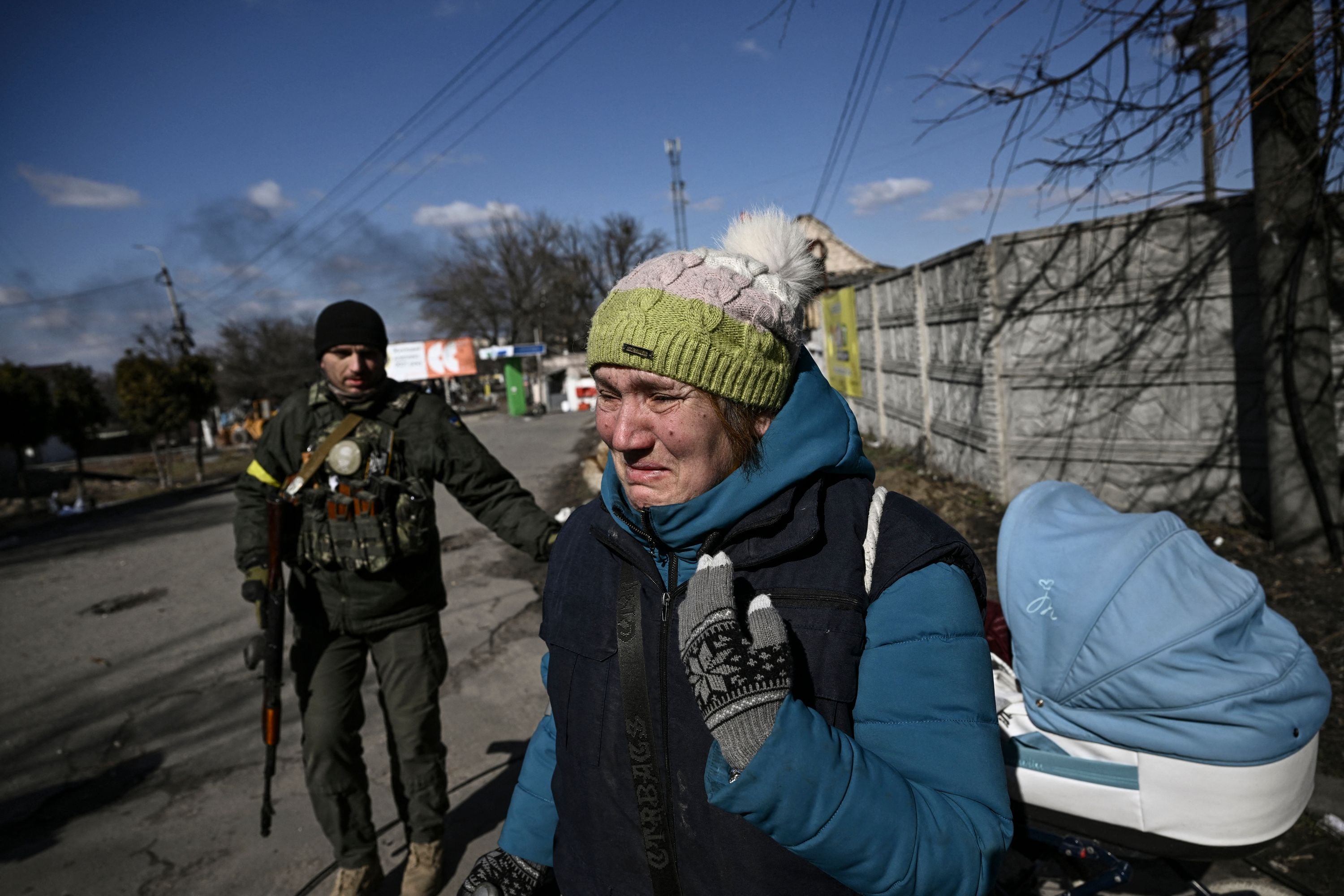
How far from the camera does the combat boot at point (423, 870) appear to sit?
9.82 feet

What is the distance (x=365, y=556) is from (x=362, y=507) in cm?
20

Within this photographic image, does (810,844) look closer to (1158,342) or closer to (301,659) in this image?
(301,659)

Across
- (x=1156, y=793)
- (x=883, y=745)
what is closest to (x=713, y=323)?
(x=883, y=745)

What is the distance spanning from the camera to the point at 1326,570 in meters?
4.79

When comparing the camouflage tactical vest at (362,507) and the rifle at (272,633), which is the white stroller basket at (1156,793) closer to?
the camouflage tactical vest at (362,507)

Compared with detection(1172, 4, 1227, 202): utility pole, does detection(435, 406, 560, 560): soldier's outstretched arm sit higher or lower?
lower

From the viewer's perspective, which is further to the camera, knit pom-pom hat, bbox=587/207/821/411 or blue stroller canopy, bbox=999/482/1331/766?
blue stroller canopy, bbox=999/482/1331/766

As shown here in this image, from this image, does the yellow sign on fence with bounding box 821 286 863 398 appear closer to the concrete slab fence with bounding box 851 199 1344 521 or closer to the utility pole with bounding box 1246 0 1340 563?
the concrete slab fence with bounding box 851 199 1344 521

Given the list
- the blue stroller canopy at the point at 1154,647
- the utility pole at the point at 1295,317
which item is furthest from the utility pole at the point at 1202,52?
the blue stroller canopy at the point at 1154,647

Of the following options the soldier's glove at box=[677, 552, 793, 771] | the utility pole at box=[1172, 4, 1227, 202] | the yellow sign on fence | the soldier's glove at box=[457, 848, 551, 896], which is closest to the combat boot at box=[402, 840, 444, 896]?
the soldier's glove at box=[457, 848, 551, 896]

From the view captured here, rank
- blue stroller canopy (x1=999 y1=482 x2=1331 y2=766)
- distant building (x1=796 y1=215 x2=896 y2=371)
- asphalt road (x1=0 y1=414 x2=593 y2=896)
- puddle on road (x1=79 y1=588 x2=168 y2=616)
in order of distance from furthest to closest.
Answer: distant building (x1=796 y1=215 x2=896 y2=371) → puddle on road (x1=79 y1=588 x2=168 y2=616) → asphalt road (x1=0 y1=414 x2=593 y2=896) → blue stroller canopy (x1=999 y1=482 x2=1331 y2=766)

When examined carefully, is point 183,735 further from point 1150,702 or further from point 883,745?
point 1150,702

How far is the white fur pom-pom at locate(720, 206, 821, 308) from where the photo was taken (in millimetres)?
1483

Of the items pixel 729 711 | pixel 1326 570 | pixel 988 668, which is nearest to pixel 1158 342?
pixel 1326 570
